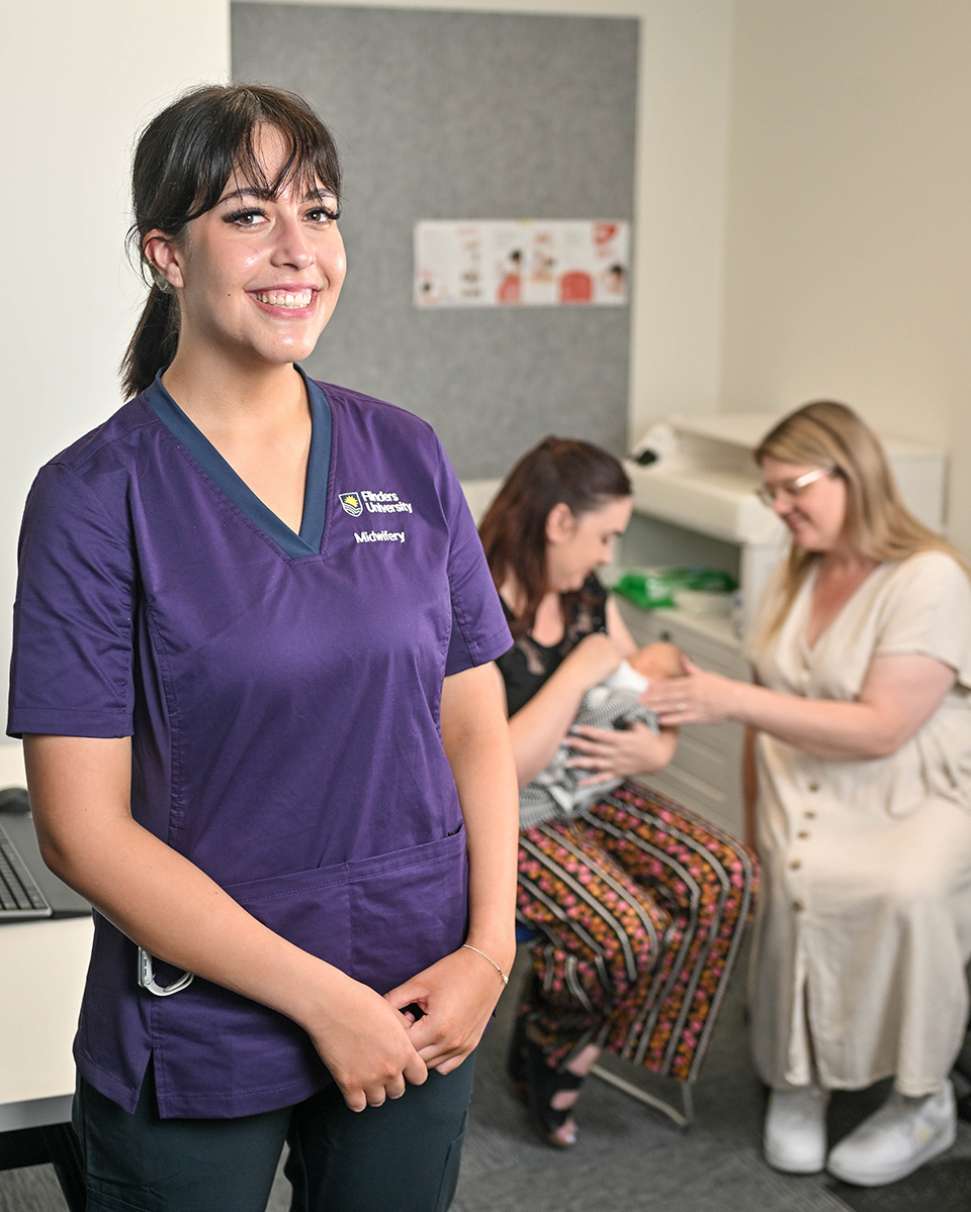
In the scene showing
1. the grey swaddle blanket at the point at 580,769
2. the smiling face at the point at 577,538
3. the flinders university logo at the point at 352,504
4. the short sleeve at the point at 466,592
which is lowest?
the grey swaddle blanket at the point at 580,769

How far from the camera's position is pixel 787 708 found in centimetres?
255

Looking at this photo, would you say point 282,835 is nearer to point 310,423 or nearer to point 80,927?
point 310,423

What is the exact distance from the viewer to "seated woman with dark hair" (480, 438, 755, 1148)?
248cm

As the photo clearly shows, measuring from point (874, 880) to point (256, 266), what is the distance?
168 cm

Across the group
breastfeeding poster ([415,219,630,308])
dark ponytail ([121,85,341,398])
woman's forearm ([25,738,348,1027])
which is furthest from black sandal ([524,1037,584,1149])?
breastfeeding poster ([415,219,630,308])

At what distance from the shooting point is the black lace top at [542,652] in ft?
8.36

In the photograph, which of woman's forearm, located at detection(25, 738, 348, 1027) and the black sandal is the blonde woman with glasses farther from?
woman's forearm, located at detection(25, 738, 348, 1027)

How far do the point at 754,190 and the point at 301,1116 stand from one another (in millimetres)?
3306

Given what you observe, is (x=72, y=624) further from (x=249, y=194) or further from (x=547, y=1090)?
(x=547, y=1090)

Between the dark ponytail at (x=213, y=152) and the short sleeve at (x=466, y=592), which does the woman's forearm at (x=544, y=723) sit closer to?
the short sleeve at (x=466, y=592)

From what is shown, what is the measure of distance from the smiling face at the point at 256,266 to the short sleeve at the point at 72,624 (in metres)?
0.17

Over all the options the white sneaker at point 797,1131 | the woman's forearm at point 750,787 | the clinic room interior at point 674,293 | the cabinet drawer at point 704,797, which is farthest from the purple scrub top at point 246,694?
the cabinet drawer at point 704,797

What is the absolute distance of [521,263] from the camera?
4070mm

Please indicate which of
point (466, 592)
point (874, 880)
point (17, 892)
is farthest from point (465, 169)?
point (466, 592)
